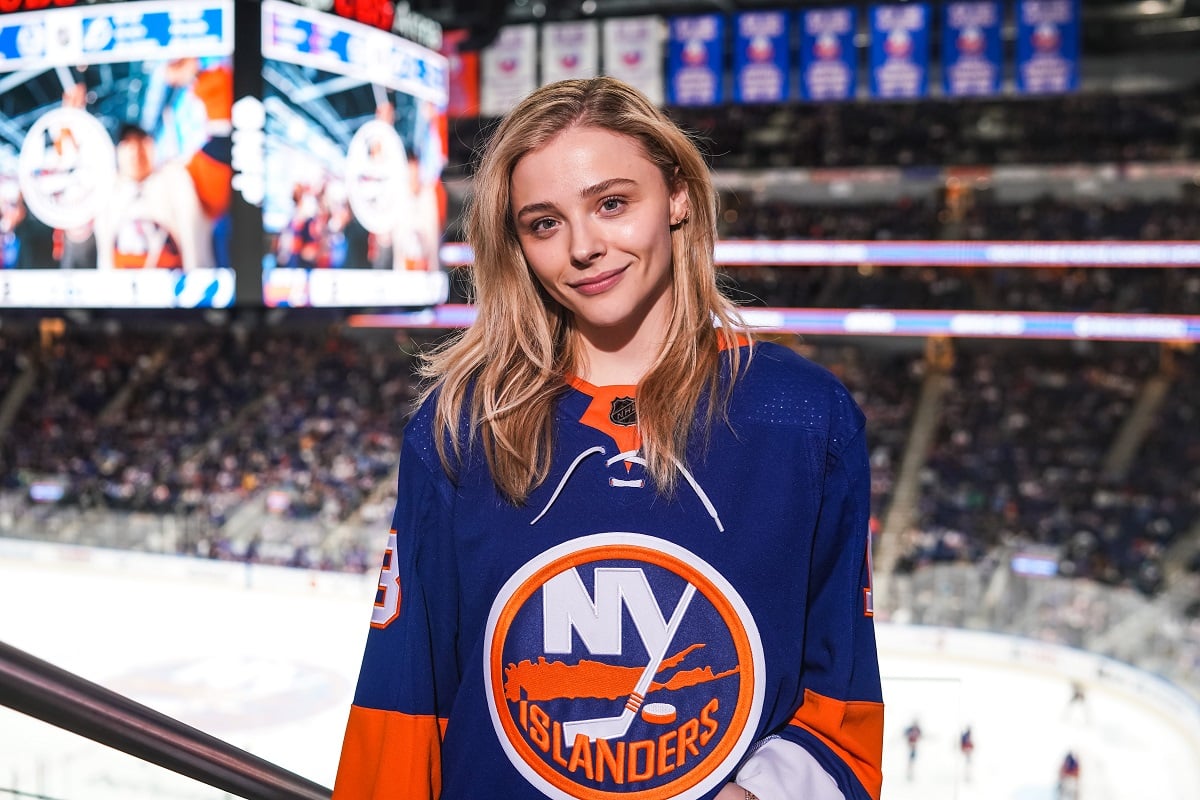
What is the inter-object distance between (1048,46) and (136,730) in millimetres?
12465

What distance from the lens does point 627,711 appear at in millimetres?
1284

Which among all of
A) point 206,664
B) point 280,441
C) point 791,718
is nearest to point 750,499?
point 791,718

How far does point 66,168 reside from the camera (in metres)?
9.39

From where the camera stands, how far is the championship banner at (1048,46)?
1196 centimetres

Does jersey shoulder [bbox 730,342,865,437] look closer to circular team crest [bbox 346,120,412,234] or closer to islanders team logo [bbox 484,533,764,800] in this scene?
islanders team logo [bbox 484,533,764,800]

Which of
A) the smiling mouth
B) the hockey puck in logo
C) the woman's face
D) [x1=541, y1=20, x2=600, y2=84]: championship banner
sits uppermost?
[x1=541, y1=20, x2=600, y2=84]: championship banner

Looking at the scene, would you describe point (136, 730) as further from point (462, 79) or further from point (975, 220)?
point (975, 220)

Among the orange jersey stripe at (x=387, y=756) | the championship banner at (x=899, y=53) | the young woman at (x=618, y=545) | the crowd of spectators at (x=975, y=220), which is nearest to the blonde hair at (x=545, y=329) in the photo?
the young woman at (x=618, y=545)

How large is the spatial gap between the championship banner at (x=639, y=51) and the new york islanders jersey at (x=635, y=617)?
12.4 meters

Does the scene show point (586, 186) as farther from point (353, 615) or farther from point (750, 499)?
point (353, 615)

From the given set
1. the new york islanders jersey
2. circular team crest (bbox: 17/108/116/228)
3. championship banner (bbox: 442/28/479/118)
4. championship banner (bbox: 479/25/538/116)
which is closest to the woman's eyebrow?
the new york islanders jersey

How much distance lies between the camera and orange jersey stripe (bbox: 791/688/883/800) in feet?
4.30

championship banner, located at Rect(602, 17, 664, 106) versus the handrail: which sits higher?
championship banner, located at Rect(602, 17, 664, 106)

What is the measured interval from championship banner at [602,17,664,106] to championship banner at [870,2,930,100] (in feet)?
7.90
